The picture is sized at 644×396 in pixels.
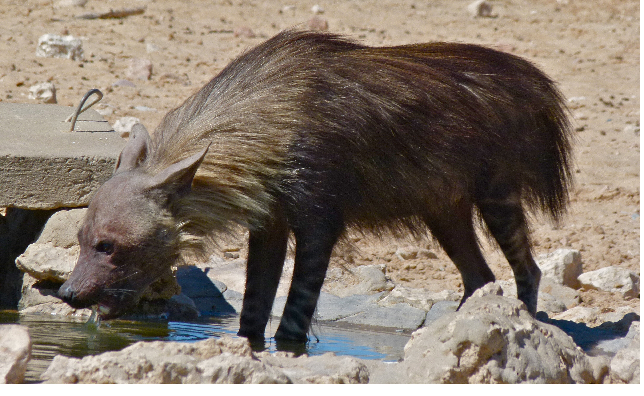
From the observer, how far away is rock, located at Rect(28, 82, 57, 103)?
26.7 feet

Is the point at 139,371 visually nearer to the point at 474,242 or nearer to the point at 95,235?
the point at 95,235

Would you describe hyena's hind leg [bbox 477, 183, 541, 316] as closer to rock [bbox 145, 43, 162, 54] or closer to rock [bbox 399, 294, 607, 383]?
rock [bbox 399, 294, 607, 383]

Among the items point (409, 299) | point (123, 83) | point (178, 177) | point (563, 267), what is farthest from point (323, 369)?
point (123, 83)

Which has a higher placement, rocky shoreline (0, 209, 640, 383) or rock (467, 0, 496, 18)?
rock (467, 0, 496, 18)

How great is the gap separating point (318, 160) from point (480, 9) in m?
9.54

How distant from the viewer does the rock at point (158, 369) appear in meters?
2.75

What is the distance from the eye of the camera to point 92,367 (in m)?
2.76

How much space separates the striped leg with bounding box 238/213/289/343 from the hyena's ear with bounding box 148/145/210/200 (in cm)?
73

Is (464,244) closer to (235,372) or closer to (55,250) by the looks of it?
(55,250)

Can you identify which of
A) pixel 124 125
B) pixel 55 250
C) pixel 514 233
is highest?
pixel 514 233

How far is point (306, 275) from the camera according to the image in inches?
173

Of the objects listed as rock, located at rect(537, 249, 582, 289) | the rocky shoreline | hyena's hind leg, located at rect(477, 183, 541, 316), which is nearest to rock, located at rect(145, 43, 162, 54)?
rock, located at rect(537, 249, 582, 289)

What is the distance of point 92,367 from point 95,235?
1297 millimetres

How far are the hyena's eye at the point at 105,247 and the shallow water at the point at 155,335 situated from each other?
484 millimetres
